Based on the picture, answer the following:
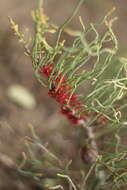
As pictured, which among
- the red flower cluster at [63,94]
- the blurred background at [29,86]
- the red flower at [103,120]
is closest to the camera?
the red flower cluster at [63,94]

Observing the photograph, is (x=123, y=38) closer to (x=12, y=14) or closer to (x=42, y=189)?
(x=12, y=14)

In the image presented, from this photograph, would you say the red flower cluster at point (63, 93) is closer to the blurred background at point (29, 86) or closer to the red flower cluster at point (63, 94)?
the red flower cluster at point (63, 94)

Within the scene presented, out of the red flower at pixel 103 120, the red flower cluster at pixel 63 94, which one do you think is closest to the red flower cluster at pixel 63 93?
the red flower cluster at pixel 63 94

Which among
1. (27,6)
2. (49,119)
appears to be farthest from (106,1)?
(49,119)

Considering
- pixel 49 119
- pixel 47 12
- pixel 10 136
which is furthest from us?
pixel 47 12

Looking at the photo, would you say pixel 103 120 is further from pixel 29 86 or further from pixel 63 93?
pixel 29 86

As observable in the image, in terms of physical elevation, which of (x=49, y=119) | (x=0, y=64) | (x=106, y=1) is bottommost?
(x=49, y=119)

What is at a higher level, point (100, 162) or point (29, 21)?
point (29, 21)

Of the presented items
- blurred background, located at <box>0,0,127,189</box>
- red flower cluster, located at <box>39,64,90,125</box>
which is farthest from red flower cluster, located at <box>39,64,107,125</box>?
blurred background, located at <box>0,0,127,189</box>
